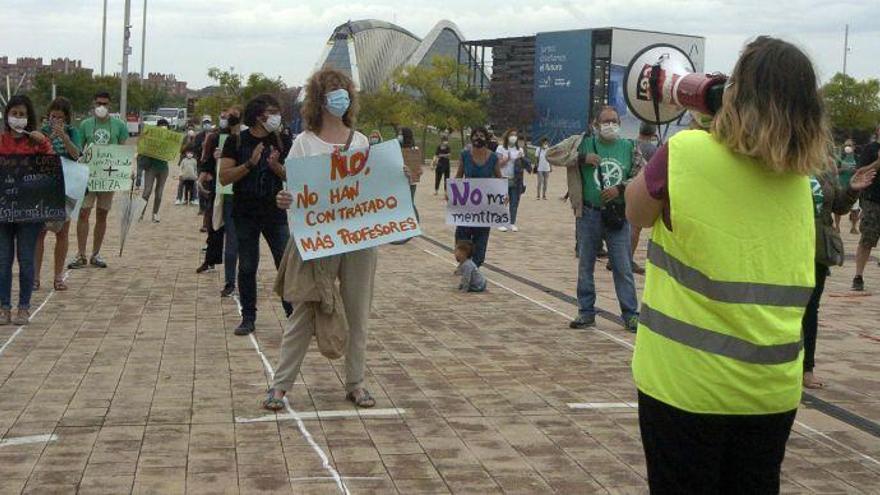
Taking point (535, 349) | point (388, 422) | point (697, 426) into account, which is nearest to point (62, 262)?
point (535, 349)

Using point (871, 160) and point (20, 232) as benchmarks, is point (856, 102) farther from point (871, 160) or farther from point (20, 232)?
point (20, 232)

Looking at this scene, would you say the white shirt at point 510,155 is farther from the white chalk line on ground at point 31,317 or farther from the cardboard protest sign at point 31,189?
the cardboard protest sign at point 31,189

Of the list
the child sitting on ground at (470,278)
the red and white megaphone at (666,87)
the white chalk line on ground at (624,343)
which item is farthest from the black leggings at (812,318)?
the child sitting on ground at (470,278)

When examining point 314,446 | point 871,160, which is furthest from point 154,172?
point 314,446

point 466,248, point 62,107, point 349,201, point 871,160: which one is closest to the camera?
point 349,201

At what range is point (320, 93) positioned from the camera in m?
6.91

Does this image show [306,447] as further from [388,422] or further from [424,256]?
[424,256]

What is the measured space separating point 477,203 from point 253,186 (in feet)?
15.5

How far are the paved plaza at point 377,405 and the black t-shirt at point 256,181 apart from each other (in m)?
0.96

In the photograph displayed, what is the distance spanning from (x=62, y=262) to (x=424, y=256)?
558 centimetres

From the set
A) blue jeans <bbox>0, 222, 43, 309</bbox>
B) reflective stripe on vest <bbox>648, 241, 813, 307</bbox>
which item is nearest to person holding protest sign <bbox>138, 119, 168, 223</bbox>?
blue jeans <bbox>0, 222, 43, 309</bbox>

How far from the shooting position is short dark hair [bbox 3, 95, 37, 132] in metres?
9.83

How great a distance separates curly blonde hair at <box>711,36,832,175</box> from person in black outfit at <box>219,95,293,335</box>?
633 cm

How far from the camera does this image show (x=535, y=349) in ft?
29.5
